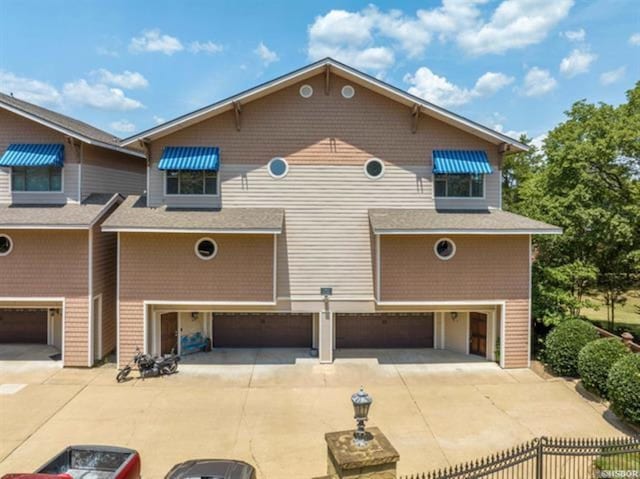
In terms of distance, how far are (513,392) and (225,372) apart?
9.21 meters

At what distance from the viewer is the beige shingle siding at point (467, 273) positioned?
14.8 metres

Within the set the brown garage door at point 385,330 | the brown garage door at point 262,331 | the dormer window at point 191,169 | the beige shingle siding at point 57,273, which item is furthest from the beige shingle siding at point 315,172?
the beige shingle siding at point 57,273

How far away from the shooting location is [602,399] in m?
12.5

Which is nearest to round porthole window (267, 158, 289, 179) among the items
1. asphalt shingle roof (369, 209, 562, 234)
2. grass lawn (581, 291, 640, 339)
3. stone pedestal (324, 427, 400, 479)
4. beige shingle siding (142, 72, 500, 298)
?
beige shingle siding (142, 72, 500, 298)

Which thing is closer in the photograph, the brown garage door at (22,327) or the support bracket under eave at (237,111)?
the support bracket under eave at (237,111)

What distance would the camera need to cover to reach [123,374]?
1408cm

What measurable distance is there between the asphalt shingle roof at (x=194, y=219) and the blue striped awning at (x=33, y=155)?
270cm

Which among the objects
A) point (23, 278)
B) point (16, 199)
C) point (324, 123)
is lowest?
point (23, 278)

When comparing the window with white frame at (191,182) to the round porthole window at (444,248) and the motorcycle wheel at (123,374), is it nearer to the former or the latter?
the motorcycle wheel at (123,374)

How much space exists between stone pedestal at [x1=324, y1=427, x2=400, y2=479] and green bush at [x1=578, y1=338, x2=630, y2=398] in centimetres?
860

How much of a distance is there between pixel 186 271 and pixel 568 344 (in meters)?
12.8

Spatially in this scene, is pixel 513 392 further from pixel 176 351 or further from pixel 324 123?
pixel 176 351

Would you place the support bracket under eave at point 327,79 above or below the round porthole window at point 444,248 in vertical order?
above

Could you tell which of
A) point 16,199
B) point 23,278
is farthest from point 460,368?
point 16,199
